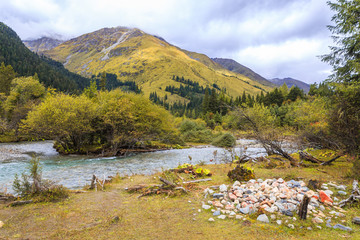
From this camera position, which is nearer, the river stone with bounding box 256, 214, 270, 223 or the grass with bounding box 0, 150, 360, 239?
the grass with bounding box 0, 150, 360, 239

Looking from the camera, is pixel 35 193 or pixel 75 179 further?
pixel 75 179

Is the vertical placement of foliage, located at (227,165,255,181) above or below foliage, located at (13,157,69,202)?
above

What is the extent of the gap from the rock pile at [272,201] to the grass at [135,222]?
29cm

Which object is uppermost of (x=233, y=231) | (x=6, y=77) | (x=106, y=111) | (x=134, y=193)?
(x=6, y=77)

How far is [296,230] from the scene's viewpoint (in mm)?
5066

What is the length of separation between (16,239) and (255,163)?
1345cm

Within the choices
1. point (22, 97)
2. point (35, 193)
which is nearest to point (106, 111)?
point (35, 193)

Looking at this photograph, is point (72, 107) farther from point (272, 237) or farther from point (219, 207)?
point (272, 237)

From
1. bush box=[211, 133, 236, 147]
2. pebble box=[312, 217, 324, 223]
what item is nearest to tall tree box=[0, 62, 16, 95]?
bush box=[211, 133, 236, 147]

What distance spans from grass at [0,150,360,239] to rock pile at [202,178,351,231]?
0.29 metres

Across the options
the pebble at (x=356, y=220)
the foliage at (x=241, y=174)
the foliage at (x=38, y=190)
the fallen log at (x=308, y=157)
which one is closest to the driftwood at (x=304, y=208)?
the pebble at (x=356, y=220)

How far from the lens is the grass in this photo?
507 centimetres

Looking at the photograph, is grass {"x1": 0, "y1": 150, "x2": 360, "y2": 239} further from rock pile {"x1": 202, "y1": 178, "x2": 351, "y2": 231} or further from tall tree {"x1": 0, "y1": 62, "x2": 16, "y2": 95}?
tall tree {"x1": 0, "y1": 62, "x2": 16, "y2": 95}

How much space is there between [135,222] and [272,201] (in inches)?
176
